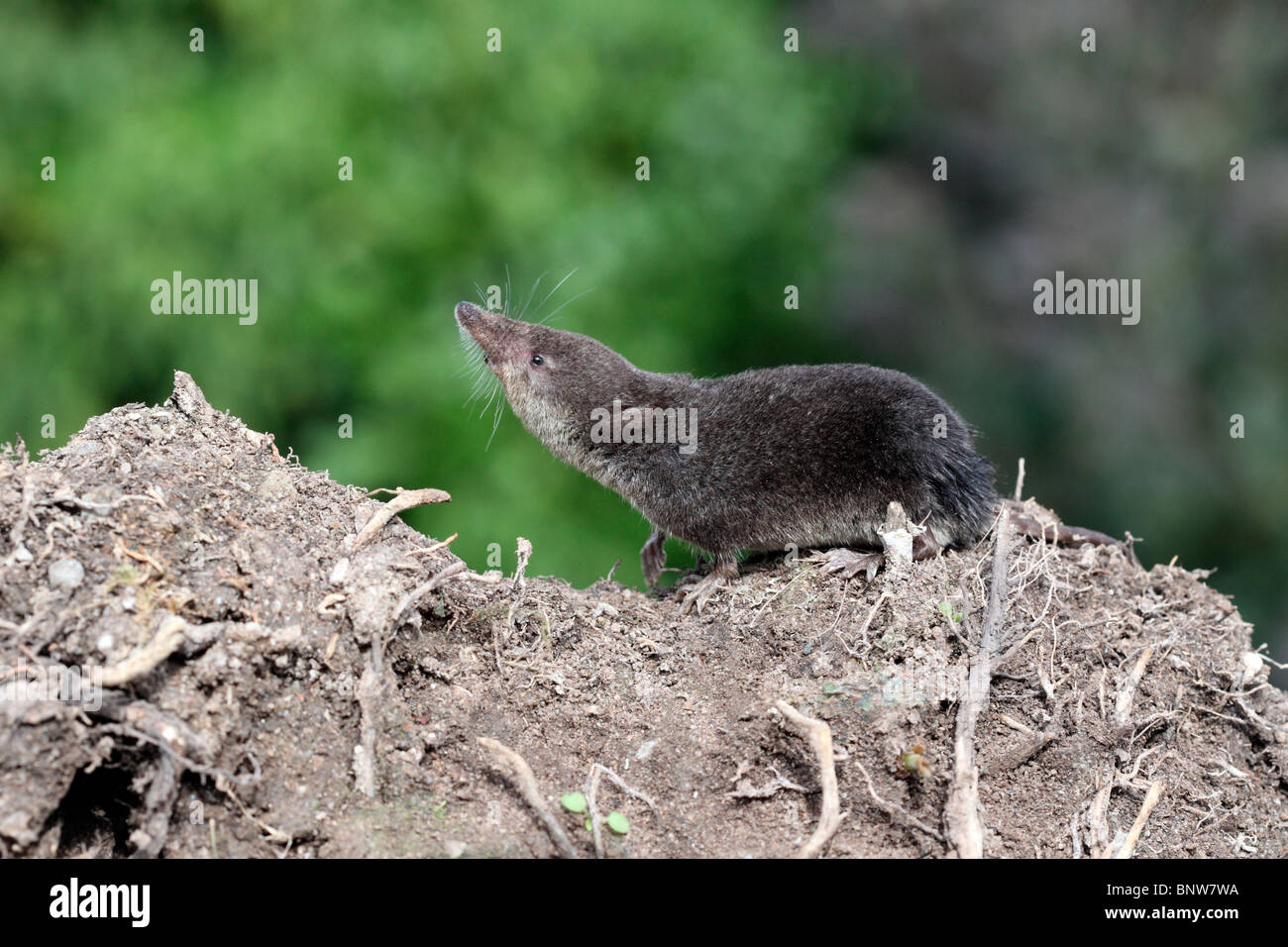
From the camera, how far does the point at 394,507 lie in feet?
10.3

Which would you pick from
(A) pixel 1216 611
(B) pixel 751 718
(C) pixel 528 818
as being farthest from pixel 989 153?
(C) pixel 528 818

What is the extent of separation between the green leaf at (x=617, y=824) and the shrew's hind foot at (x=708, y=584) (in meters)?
1.09

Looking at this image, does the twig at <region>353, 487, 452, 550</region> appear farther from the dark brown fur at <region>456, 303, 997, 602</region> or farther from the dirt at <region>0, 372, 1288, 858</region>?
the dark brown fur at <region>456, 303, 997, 602</region>

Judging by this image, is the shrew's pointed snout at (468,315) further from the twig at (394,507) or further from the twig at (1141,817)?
the twig at (1141,817)

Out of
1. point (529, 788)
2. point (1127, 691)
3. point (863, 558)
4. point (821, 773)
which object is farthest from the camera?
point (863, 558)

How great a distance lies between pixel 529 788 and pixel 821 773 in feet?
2.42

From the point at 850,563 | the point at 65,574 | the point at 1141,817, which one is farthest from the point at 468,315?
the point at 1141,817

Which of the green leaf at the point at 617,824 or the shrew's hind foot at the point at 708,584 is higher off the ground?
the shrew's hind foot at the point at 708,584

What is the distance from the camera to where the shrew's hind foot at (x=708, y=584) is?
3736 millimetres

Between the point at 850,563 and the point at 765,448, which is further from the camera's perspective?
the point at 765,448

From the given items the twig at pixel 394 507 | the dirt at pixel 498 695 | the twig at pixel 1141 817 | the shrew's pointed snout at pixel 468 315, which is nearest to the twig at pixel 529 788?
the dirt at pixel 498 695

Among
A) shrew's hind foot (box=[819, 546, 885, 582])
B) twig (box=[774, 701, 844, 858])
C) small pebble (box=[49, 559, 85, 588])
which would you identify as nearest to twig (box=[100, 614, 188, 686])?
small pebble (box=[49, 559, 85, 588])

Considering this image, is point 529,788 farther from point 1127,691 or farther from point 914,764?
A: point 1127,691

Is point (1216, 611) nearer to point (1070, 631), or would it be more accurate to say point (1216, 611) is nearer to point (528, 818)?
point (1070, 631)
